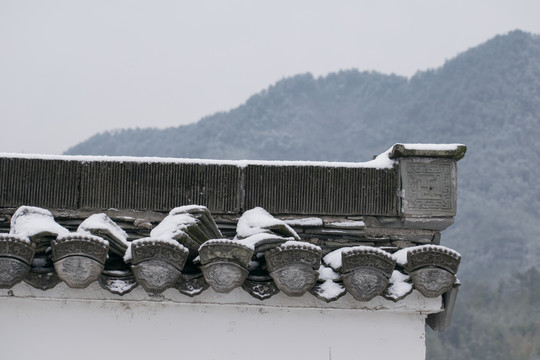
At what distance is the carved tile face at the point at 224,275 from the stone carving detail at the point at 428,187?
1.67 metres

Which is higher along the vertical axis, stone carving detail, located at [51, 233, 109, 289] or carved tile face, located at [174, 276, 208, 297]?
stone carving detail, located at [51, 233, 109, 289]

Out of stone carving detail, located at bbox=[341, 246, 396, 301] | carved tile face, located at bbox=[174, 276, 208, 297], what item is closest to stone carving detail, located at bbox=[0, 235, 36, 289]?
carved tile face, located at bbox=[174, 276, 208, 297]

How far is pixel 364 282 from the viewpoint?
3508 millimetres

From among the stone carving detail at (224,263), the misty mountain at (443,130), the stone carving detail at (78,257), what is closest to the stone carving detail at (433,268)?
the stone carving detail at (224,263)

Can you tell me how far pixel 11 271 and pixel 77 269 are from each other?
25cm

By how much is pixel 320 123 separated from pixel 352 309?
94.1m

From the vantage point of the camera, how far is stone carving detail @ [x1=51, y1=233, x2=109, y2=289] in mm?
3270

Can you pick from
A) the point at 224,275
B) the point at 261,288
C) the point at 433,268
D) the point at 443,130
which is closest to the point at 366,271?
the point at 433,268

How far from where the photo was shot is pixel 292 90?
101 metres

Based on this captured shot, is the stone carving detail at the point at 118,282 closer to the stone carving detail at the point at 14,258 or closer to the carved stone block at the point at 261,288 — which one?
the stone carving detail at the point at 14,258

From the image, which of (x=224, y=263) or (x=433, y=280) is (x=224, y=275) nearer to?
(x=224, y=263)

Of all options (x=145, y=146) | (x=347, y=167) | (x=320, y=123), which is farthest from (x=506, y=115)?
(x=347, y=167)

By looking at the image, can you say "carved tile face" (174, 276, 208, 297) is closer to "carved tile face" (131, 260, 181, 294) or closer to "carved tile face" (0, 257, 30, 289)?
"carved tile face" (131, 260, 181, 294)

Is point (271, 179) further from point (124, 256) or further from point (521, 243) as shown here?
point (521, 243)
